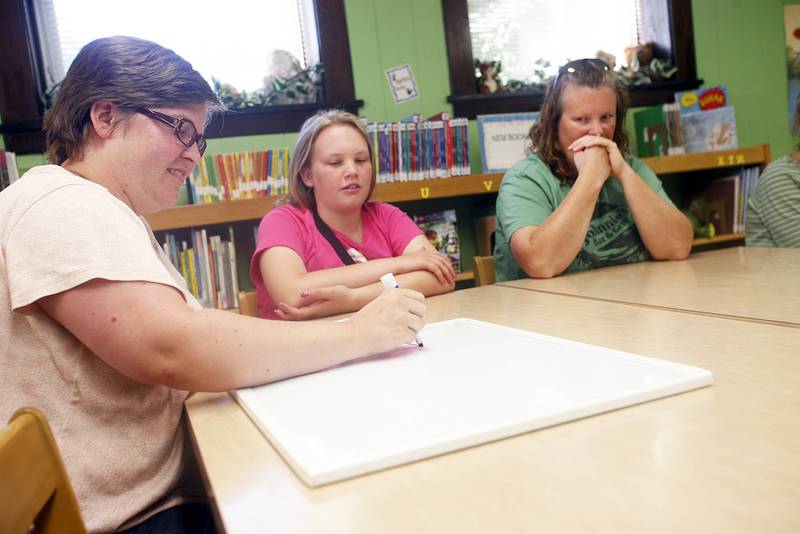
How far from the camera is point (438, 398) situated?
67 cm

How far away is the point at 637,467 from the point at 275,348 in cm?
48

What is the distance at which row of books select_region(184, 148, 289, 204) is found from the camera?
2662 millimetres

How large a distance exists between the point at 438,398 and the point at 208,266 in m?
2.21

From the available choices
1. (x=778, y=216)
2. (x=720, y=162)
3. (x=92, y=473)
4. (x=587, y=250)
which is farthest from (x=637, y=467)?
(x=720, y=162)

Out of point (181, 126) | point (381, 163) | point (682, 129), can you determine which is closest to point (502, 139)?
point (381, 163)

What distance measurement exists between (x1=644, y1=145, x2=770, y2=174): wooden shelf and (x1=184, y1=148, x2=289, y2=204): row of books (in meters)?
1.74

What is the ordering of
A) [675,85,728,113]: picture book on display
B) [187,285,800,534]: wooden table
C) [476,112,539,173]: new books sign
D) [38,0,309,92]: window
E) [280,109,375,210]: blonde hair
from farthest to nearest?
[675,85,728,113]: picture book on display
[476,112,539,173]: new books sign
[38,0,309,92]: window
[280,109,375,210]: blonde hair
[187,285,800,534]: wooden table

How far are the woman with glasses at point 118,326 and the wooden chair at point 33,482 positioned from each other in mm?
128

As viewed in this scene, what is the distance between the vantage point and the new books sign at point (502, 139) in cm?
311

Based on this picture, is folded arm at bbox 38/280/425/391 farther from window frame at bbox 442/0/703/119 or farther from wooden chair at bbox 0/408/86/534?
window frame at bbox 442/0/703/119

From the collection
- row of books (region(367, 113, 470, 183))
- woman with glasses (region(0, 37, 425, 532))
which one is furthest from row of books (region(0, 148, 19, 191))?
woman with glasses (region(0, 37, 425, 532))

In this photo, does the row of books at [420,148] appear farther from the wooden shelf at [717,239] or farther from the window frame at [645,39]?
the wooden shelf at [717,239]

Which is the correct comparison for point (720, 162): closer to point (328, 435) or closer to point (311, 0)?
point (311, 0)

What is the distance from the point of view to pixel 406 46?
3137 mm
